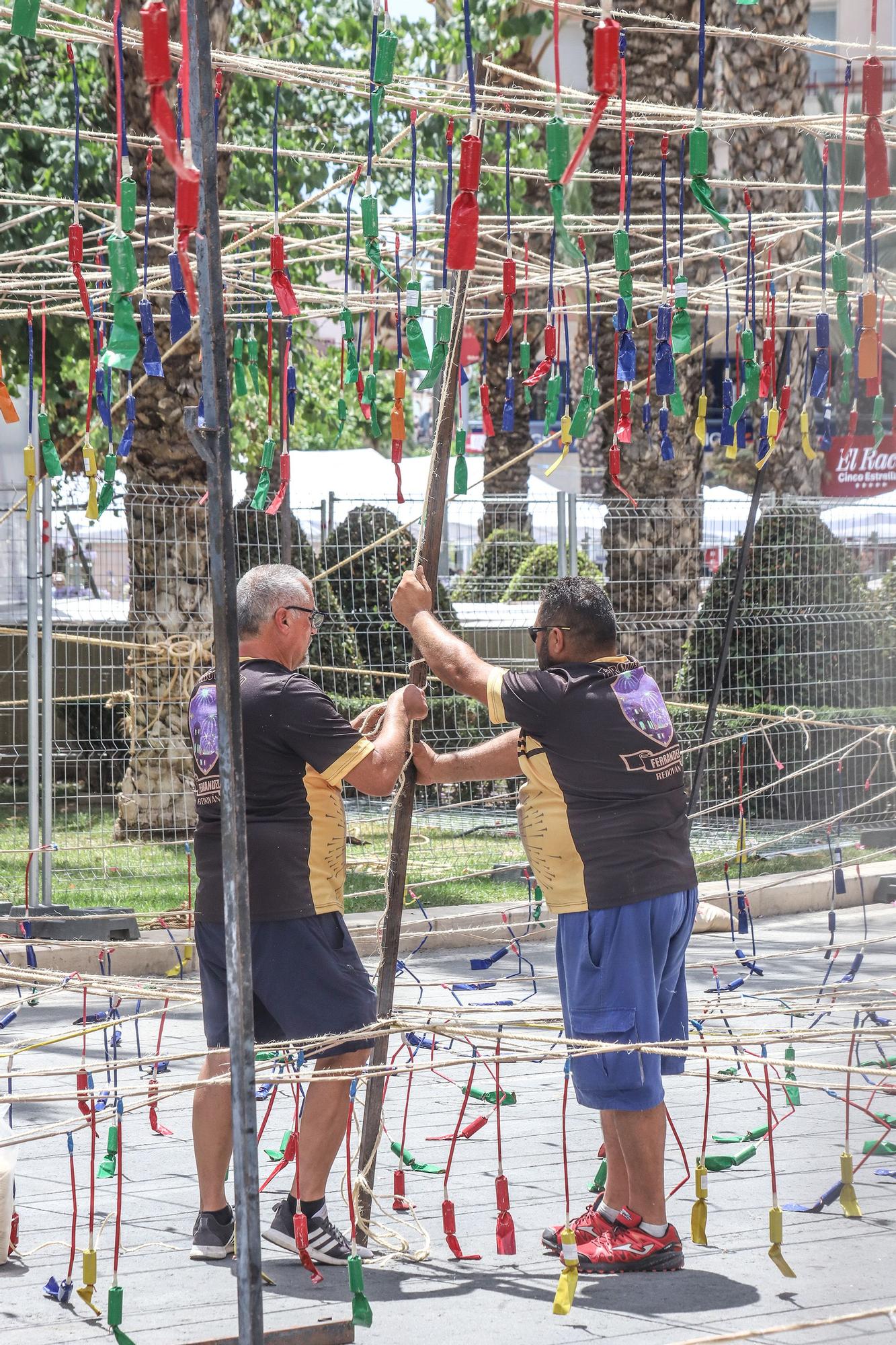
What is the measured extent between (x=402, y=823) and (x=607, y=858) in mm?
600

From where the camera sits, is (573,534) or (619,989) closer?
(619,989)

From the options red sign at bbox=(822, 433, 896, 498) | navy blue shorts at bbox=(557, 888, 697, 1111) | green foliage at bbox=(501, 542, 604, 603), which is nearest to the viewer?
navy blue shorts at bbox=(557, 888, 697, 1111)

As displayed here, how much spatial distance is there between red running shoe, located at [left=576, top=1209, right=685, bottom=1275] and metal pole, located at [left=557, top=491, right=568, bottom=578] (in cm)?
628

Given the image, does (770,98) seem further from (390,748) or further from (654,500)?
(390,748)

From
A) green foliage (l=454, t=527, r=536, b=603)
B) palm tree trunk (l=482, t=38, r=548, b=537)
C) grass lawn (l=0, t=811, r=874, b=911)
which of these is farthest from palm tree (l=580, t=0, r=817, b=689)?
palm tree trunk (l=482, t=38, r=548, b=537)

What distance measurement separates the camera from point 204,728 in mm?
4301

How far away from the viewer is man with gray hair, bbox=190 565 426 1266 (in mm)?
4059

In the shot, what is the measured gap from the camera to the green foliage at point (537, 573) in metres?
11.7

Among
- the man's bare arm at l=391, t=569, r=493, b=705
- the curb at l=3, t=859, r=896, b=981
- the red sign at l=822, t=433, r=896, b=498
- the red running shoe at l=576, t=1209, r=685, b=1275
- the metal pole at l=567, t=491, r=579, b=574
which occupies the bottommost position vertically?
the curb at l=3, t=859, r=896, b=981

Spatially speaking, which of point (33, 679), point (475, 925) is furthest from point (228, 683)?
point (475, 925)

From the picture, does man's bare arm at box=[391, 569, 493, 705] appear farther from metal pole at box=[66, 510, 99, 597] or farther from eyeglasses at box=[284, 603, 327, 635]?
metal pole at box=[66, 510, 99, 597]

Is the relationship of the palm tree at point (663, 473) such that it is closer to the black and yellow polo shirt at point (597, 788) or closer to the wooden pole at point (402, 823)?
the wooden pole at point (402, 823)

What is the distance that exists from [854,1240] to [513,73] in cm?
347

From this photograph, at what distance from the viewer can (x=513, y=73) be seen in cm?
487
